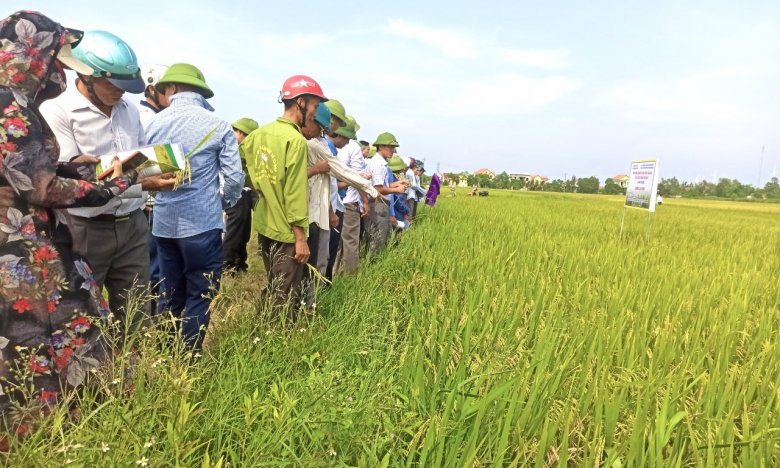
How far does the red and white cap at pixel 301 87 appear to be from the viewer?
A: 2.16 m

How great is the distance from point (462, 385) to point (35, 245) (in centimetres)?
142

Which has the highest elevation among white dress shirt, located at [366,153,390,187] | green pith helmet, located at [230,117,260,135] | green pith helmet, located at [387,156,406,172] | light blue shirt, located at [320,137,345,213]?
green pith helmet, located at [230,117,260,135]

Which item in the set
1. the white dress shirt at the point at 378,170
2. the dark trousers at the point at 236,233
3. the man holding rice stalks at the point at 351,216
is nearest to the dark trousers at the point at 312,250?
the man holding rice stalks at the point at 351,216

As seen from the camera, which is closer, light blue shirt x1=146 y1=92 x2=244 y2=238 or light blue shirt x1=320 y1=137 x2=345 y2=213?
light blue shirt x1=146 y1=92 x2=244 y2=238

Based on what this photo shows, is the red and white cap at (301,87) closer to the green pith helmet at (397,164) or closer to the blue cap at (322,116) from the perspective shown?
the blue cap at (322,116)

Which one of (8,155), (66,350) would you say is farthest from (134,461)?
(8,155)

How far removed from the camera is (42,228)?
1231mm

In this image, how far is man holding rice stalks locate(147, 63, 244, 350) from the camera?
2084mm

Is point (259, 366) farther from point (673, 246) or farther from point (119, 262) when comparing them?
point (673, 246)

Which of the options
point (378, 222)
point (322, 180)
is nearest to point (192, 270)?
point (322, 180)

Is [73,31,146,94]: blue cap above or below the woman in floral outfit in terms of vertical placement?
above

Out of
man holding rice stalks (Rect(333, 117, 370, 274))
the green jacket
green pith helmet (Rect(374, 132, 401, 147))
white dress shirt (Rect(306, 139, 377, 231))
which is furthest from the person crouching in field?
green pith helmet (Rect(374, 132, 401, 147))

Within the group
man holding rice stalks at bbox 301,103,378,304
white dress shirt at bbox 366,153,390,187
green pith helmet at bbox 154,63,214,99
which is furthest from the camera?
white dress shirt at bbox 366,153,390,187

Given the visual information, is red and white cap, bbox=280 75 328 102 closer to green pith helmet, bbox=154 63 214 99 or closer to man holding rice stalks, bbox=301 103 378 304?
man holding rice stalks, bbox=301 103 378 304
